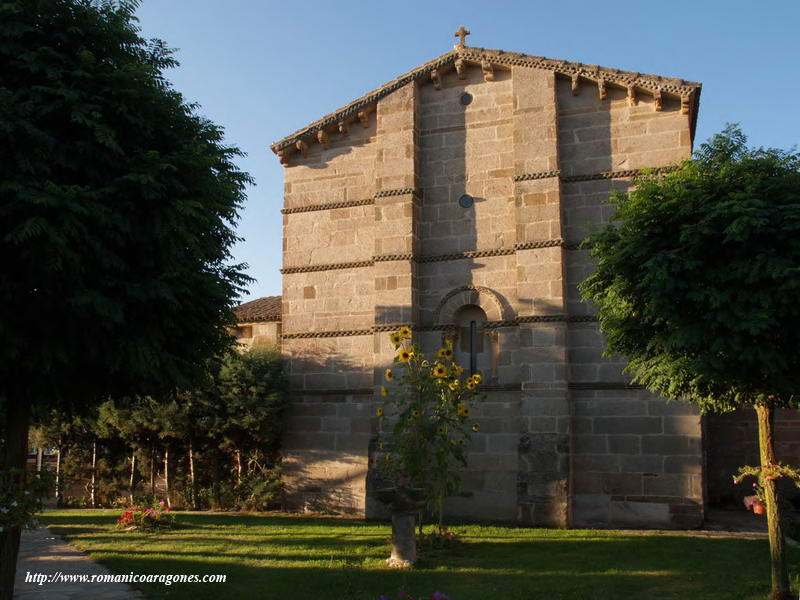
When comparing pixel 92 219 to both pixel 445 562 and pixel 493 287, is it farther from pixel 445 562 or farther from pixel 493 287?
pixel 493 287

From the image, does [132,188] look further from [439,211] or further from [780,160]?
[439,211]

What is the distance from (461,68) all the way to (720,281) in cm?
1066

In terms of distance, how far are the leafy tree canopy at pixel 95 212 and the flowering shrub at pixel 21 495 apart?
935 millimetres

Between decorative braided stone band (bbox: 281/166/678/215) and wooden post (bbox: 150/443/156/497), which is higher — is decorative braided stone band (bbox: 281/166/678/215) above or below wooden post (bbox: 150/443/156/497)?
above

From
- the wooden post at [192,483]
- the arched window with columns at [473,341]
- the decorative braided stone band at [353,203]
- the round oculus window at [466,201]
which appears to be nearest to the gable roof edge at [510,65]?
the decorative braided stone band at [353,203]

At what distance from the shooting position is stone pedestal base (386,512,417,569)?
1085 centimetres

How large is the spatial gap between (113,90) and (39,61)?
777mm

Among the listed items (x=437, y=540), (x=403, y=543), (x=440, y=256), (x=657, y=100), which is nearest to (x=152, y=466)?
(x=440, y=256)

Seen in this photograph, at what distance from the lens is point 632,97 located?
1584 cm

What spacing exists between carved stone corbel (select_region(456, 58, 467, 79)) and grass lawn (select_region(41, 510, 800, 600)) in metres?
10.1

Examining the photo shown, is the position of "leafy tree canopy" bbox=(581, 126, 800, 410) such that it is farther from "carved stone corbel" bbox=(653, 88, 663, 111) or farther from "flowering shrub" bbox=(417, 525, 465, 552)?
"carved stone corbel" bbox=(653, 88, 663, 111)

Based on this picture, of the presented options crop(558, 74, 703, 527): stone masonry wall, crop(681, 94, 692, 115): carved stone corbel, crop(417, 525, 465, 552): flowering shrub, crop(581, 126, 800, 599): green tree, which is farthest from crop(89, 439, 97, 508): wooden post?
crop(681, 94, 692, 115): carved stone corbel

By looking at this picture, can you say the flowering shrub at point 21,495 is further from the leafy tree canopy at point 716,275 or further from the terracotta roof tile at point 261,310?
the terracotta roof tile at point 261,310

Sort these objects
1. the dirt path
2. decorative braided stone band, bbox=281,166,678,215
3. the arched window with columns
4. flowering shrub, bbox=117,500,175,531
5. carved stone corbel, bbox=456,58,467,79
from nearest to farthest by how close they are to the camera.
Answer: the dirt path, flowering shrub, bbox=117,500,175,531, decorative braided stone band, bbox=281,166,678,215, the arched window with columns, carved stone corbel, bbox=456,58,467,79
